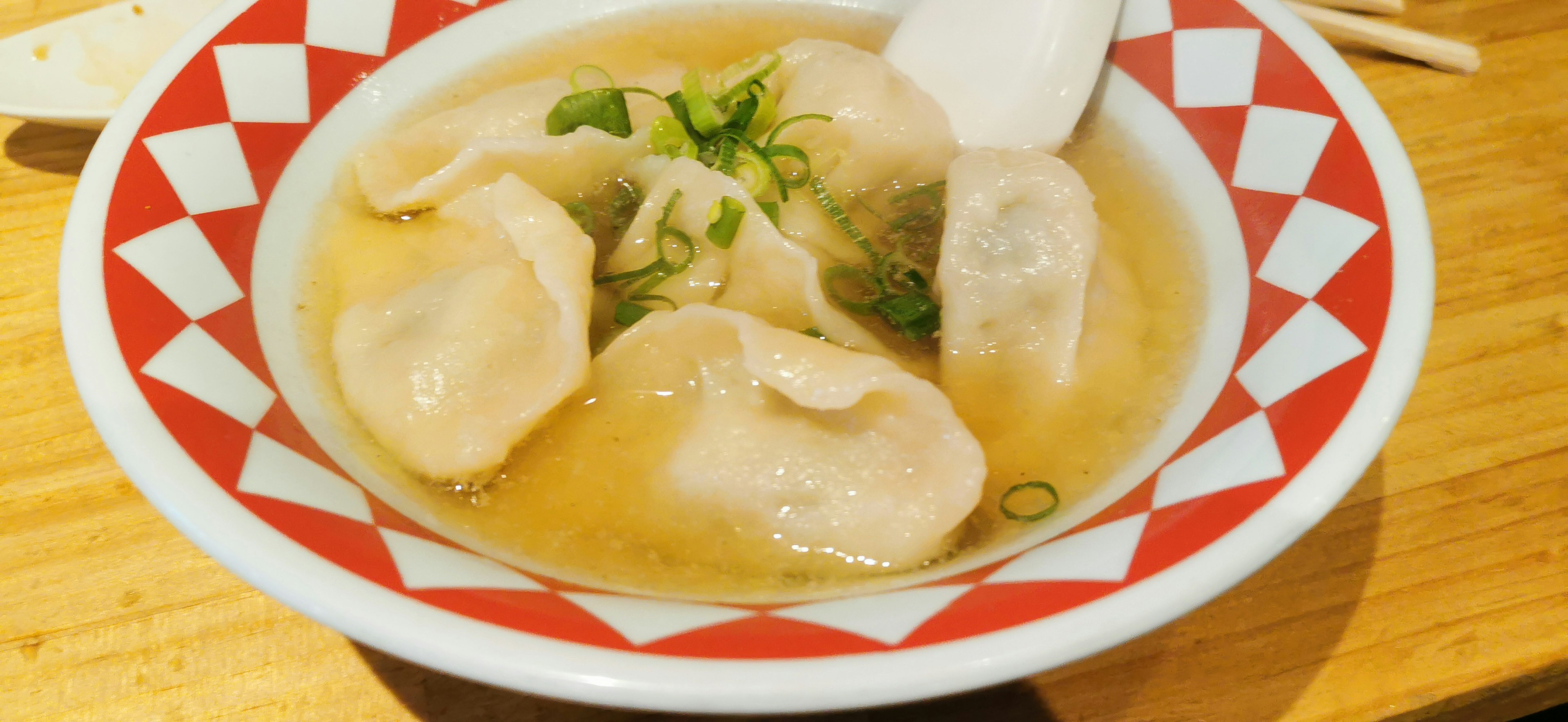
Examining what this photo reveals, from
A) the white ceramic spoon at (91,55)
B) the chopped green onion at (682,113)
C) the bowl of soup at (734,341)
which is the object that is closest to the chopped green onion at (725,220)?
the bowl of soup at (734,341)

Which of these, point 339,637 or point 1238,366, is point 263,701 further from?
point 1238,366

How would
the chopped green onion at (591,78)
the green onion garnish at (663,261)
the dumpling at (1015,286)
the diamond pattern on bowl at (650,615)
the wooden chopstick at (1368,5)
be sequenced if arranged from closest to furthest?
the diamond pattern on bowl at (650,615) < the dumpling at (1015,286) < the green onion garnish at (663,261) < the chopped green onion at (591,78) < the wooden chopstick at (1368,5)

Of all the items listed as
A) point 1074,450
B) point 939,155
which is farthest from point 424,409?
point 939,155

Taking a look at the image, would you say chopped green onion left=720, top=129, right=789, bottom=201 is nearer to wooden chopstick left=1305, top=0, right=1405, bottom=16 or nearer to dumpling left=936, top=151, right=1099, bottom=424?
dumpling left=936, top=151, right=1099, bottom=424

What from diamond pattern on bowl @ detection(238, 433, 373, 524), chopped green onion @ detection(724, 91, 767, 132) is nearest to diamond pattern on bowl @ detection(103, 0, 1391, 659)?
diamond pattern on bowl @ detection(238, 433, 373, 524)

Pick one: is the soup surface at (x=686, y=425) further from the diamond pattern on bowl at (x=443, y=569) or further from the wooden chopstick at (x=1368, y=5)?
the wooden chopstick at (x=1368, y=5)

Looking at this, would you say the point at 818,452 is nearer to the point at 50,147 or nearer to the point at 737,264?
the point at 737,264
